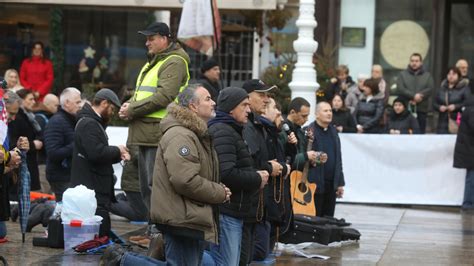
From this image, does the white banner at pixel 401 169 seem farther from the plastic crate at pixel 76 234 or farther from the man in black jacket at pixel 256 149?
the man in black jacket at pixel 256 149

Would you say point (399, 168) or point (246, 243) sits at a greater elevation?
point (246, 243)

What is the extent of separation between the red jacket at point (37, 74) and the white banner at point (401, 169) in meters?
6.52

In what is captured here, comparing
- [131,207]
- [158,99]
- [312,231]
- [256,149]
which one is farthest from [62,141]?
[256,149]

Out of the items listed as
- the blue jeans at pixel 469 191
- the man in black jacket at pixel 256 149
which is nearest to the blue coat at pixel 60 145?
the man in black jacket at pixel 256 149

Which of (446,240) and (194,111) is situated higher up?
(194,111)

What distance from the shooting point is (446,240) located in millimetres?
14359

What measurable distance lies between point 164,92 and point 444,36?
1297 centimetres

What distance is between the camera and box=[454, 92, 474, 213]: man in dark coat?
18047mm

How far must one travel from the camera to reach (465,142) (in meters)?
18.2

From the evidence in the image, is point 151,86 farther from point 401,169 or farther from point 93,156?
point 401,169

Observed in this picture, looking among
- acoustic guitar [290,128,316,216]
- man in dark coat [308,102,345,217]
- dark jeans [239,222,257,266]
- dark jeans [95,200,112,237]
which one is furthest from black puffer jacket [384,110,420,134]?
dark jeans [239,222,257,266]

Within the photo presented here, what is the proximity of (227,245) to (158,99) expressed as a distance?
223cm

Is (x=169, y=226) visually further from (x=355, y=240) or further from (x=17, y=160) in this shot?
(x=355, y=240)

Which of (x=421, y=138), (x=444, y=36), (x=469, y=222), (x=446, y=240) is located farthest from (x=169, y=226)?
(x=444, y=36)
